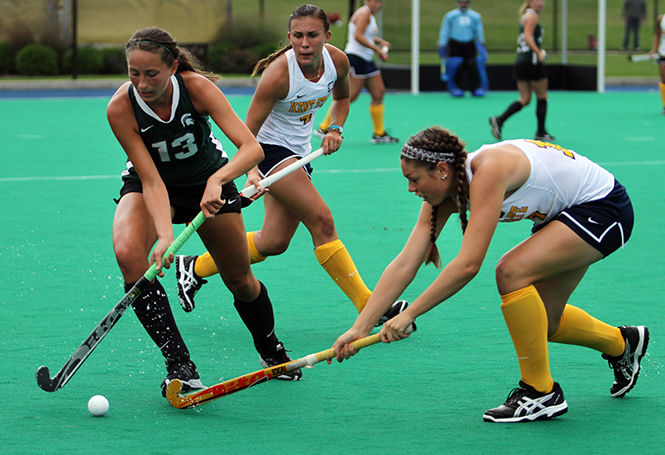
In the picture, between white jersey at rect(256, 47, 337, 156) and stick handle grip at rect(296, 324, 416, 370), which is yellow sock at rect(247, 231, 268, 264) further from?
stick handle grip at rect(296, 324, 416, 370)

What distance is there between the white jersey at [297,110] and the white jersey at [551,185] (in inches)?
64.0

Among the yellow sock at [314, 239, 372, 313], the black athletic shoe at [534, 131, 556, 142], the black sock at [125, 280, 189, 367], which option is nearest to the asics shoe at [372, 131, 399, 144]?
the black athletic shoe at [534, 131, 556, 142]

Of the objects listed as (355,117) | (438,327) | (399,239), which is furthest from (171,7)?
(438,327)

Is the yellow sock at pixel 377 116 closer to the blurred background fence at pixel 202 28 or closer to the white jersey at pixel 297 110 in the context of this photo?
the white jersey at pixel 297 110

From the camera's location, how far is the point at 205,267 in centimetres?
581

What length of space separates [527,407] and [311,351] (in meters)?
1.30

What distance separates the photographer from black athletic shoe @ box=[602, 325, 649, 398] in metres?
4.32

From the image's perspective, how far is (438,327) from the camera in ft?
17.8

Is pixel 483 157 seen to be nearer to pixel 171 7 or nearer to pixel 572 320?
pixel 572 320

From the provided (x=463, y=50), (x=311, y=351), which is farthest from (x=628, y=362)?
(x=463, y=50)

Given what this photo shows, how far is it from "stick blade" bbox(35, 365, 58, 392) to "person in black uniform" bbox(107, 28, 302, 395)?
404 mm

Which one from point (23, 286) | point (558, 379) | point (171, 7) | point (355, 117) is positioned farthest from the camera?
Answer: point (171, 7)

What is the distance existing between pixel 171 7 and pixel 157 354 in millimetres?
22385

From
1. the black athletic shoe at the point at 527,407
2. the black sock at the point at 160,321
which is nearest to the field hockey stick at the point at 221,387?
the black sock at the point at 160,321
